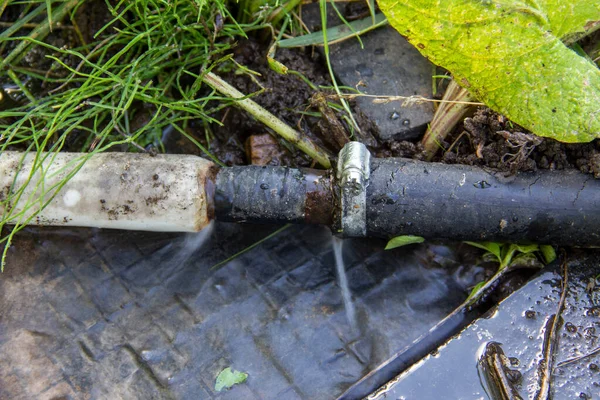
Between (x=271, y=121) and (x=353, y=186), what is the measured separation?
49 cm

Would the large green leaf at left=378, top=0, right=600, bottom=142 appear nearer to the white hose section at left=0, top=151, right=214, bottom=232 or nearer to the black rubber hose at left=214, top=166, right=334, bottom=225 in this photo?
the black rubber hose at left=214, top=166, right=334, bottom=225

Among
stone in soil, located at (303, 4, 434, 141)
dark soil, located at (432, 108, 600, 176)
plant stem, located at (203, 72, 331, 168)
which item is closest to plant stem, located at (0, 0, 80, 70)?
plant stem, located at (203, 72, 331, 168)

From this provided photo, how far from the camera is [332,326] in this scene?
221 cm

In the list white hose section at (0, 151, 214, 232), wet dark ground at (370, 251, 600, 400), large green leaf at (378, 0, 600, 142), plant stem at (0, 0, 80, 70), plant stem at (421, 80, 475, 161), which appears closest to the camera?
large green leaf at (378, 0, 600, 142)

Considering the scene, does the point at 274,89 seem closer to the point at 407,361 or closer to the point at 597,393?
the point at 407,361

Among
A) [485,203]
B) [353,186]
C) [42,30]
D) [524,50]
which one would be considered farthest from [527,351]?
[42,30]

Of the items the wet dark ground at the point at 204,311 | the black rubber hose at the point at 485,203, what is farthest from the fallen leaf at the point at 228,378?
the black rubber hose at the point at 485,203

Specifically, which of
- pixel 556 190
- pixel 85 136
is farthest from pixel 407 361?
pixel 85 136

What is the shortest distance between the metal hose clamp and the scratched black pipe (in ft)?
0.09

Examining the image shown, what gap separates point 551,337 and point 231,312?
1143mm

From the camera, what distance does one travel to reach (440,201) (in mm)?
2121

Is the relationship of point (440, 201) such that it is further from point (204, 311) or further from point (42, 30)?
point (42, 30)

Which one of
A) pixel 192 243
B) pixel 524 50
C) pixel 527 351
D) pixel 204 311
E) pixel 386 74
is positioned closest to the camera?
pixel 524 50

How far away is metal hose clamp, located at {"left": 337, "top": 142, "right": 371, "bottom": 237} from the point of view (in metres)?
2.09
